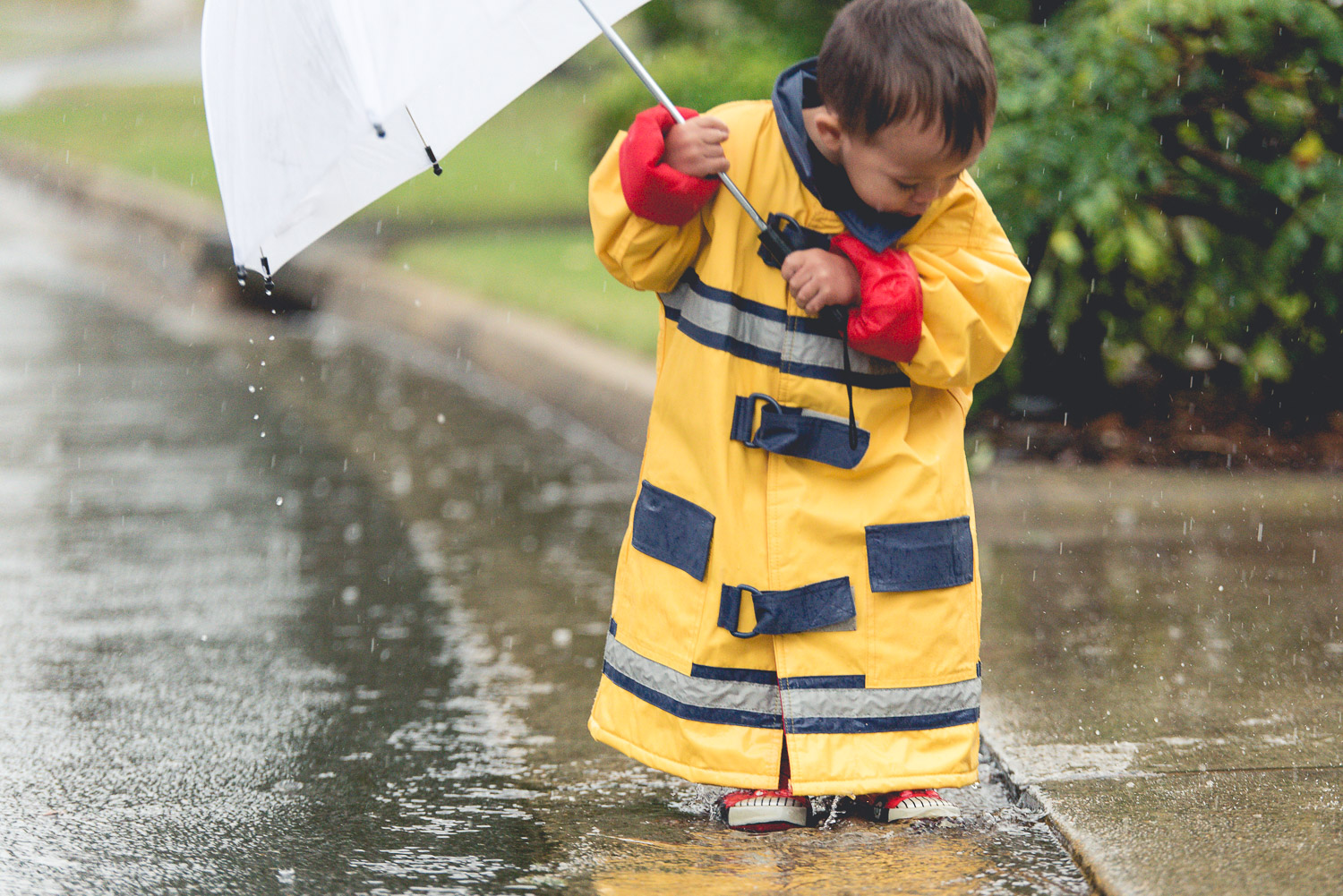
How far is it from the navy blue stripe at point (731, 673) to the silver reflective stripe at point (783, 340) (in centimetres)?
54

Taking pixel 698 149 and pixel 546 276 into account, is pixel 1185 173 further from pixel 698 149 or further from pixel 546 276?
pixel 546 276

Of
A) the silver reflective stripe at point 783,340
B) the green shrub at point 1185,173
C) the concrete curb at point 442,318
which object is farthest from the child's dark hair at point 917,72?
the concrete curb at point 442,318

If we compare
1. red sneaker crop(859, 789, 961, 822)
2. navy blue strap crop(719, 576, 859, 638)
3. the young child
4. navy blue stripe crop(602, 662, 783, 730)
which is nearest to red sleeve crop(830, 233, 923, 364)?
the young child

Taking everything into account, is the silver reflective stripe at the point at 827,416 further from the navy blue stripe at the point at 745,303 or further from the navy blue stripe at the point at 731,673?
the navy blue stripe at the point at 731,673

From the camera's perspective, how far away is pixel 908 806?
3.03 m

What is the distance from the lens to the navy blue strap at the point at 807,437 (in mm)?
2820

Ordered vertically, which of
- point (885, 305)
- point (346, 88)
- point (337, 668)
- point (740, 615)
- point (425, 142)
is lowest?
point (337, 668)

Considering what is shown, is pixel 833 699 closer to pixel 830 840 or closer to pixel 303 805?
pixel 830 840

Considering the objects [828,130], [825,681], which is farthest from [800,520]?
[828,130]

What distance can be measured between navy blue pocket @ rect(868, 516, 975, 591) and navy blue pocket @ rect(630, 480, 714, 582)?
297 millimetres

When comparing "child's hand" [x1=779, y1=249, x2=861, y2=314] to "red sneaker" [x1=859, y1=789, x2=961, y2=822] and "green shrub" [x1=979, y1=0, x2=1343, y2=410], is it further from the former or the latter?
"green shrub" [x1=979, y1=0, x2=1343, y2=410]

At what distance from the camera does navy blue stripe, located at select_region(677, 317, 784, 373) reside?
286 cm

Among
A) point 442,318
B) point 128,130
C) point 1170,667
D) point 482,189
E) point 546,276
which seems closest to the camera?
point 1170,667

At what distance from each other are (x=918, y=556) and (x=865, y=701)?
0.90 ft
